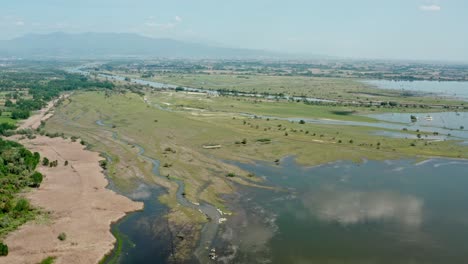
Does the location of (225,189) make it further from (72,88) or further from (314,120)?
(72,88)

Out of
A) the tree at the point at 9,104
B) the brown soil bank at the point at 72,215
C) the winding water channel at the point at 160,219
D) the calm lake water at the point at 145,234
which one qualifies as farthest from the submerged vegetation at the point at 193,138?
the brown soil bank at the point at 72,215

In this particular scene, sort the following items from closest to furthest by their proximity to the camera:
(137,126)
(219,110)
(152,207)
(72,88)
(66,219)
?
(66,219), (152,207), (137,126), (219,110), (72,88)

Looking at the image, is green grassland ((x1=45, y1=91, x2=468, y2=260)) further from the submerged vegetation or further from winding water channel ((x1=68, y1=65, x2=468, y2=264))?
winding water channel ((x1=68, y1=65, x2=468, y2=264))

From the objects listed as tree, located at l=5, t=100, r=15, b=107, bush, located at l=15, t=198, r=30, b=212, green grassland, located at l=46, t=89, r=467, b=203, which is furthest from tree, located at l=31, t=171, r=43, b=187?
tree, located at l=5, t=100, r=15, b=107

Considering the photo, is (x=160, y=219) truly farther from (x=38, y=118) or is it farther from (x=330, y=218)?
(x=38, y=118)

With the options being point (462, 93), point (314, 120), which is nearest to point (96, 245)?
point (314, 120)

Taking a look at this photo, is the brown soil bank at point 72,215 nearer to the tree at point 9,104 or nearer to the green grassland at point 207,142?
the green grassland at point 207,142

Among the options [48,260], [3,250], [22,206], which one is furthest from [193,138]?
[3,250]
